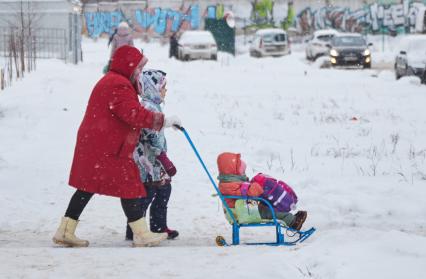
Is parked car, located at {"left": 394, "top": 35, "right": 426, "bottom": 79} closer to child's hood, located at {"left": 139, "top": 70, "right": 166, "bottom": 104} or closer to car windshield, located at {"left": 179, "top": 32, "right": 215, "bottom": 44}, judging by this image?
car windshield, located at {"left": 179, "top": 32, "right": 215, "bottom": 44}

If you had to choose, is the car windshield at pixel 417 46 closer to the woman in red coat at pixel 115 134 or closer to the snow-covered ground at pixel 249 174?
the snow-covered ground at pixel 249 174

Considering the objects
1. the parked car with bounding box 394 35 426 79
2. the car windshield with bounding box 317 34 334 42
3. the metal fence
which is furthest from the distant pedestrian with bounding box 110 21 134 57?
the car windshield with bounding box 317 34 334 42

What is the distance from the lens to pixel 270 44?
35.0m

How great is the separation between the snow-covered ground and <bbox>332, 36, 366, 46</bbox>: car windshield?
11105 millimetres

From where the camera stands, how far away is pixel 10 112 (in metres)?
12.1

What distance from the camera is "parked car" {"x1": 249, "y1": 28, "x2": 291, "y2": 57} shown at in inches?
1374

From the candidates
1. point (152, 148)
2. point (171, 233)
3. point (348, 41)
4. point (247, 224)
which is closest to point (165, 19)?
point (348, 41)

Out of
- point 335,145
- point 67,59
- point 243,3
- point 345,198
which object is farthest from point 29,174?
point 243,3

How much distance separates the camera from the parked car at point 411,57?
2080 cm

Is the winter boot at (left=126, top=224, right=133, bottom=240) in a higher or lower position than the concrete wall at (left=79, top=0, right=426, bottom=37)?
lower

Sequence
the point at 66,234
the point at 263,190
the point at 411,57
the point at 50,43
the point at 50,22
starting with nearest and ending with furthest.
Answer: the point at 66,234 < the point at 263,190 < the point at 411,57 < the point at 50,43 < the point at 50,22

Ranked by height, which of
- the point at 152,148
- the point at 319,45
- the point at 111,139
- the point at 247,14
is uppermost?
the point at 247,14

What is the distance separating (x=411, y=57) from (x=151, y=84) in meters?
17.1

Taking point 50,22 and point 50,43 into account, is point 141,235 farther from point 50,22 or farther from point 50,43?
point 50,22
